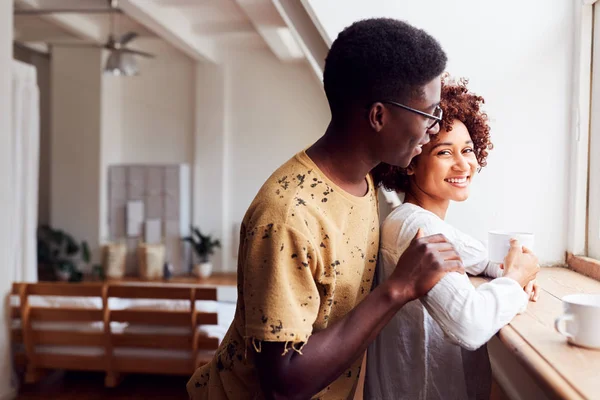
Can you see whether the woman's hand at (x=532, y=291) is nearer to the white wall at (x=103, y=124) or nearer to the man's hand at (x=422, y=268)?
the man's hand at (x=422, y=268)

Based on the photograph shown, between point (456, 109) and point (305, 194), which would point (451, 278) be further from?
point (456, 109)

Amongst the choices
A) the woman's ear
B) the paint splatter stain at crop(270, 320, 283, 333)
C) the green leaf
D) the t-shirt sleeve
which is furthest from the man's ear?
the green leaf

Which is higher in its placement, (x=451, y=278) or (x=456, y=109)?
(x=456, y=109)

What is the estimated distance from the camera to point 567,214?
5.46ft

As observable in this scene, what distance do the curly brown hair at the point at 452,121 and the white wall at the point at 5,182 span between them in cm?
293

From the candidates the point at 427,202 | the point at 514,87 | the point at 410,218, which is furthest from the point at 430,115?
the point at 514,87

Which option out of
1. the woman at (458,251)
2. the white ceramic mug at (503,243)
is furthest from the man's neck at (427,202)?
the white ceramic mug at (503,243)

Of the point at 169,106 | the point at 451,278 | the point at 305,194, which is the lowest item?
the point at 451,278

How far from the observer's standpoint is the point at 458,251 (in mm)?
1297

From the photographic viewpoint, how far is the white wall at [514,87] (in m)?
1.64

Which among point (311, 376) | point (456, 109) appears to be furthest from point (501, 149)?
point (311, 376)

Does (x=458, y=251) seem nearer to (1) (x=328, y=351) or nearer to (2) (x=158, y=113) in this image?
(1) (x=328, y=351)

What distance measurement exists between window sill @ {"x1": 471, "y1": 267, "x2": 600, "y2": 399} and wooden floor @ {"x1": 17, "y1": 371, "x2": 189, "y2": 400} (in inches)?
122

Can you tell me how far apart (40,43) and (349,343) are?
7545mm
